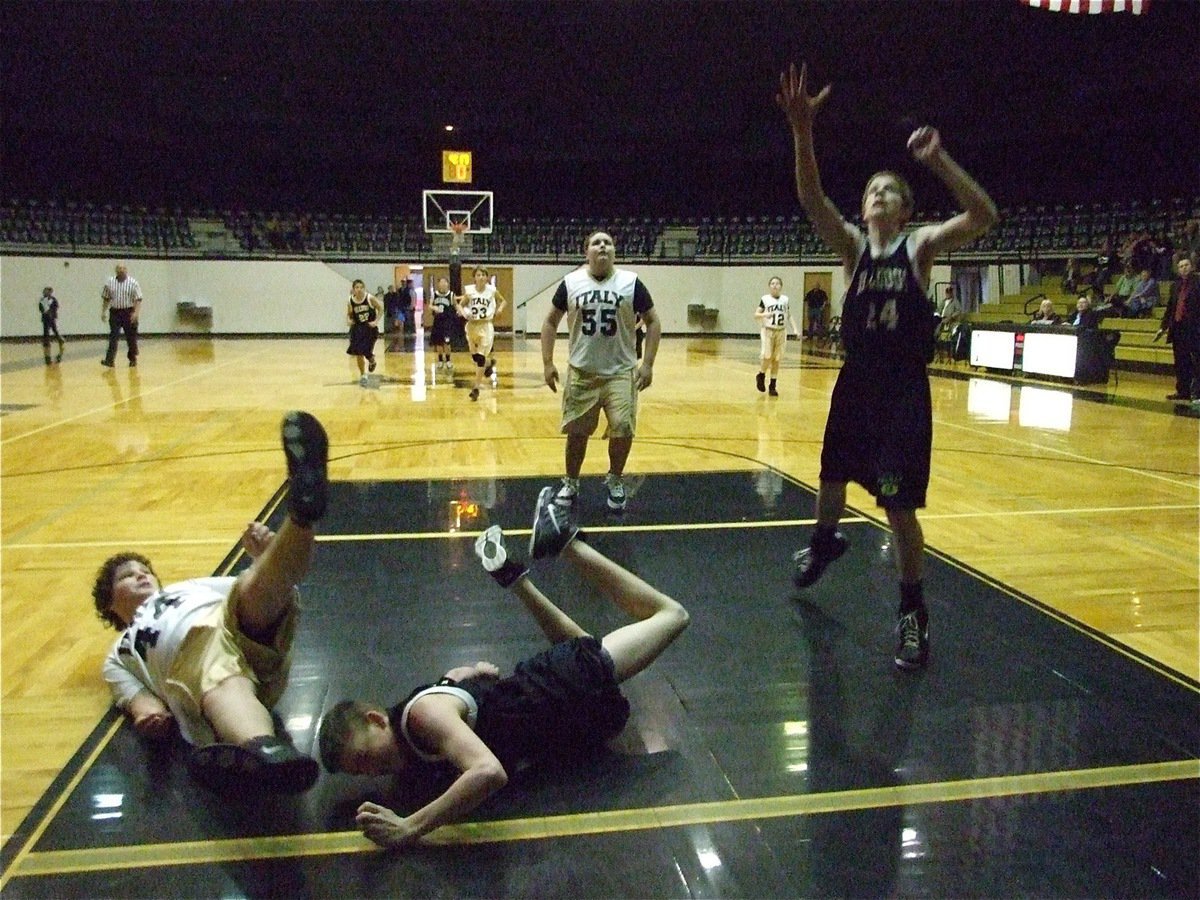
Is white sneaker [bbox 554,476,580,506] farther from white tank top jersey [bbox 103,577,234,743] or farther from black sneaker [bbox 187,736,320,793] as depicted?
black sneaker [bbox 187,736,320,793]

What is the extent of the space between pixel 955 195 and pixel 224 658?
275 cm

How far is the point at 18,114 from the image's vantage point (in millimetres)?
24422

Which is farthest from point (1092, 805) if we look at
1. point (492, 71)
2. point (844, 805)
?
point (492, 71)

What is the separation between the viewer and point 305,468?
255 cm

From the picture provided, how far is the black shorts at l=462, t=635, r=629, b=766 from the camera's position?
262cm

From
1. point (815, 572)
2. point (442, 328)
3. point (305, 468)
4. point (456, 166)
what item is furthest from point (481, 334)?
point (456, 166)

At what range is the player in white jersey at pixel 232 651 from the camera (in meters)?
2.29

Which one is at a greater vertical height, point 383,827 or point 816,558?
point 816,558

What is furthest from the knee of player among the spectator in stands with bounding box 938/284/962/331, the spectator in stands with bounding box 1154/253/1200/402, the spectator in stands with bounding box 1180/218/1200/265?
the spectator in stands with bounding box 938/284/962/331

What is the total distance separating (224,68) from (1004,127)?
Result: 63.1 ft

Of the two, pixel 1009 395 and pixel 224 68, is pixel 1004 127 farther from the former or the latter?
pixel 224 68

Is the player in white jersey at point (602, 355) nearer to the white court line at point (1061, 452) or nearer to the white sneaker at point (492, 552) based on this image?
the white sneaker at point (492, 552)

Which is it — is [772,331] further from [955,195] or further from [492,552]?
[492,552]

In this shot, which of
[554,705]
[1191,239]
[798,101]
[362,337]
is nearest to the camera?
[554,705]
